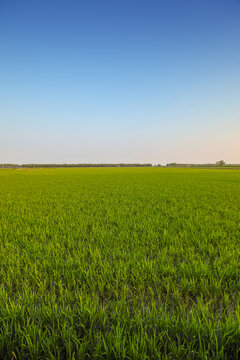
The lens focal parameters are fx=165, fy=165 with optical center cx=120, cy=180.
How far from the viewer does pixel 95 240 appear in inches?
167

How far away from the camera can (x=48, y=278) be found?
260 cm

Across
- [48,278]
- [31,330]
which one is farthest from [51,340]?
[48,278]

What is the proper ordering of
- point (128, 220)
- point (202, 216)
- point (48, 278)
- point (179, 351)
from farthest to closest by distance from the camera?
point (202, 216) < point (128, 220) < point (48, 278) < point (179, 351)

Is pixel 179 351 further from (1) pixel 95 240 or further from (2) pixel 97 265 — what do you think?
(1) pixel 95 240

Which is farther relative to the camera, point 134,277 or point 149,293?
point 134,277

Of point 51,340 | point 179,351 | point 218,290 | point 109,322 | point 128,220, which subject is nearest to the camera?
point 179,351

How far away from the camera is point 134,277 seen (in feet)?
8.93

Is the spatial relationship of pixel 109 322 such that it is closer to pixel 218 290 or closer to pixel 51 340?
pixel 51 340

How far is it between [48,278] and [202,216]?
544 cm

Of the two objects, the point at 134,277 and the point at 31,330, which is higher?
the point at 31,330

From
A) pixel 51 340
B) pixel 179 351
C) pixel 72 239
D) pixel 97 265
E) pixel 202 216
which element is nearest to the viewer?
pixel 179 351

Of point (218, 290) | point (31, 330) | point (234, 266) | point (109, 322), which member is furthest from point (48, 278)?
point (234, 266)

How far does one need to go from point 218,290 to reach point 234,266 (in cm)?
74

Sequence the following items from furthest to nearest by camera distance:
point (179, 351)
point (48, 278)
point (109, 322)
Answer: point (48, 278) → point (109, 322) → point (179, 351)
